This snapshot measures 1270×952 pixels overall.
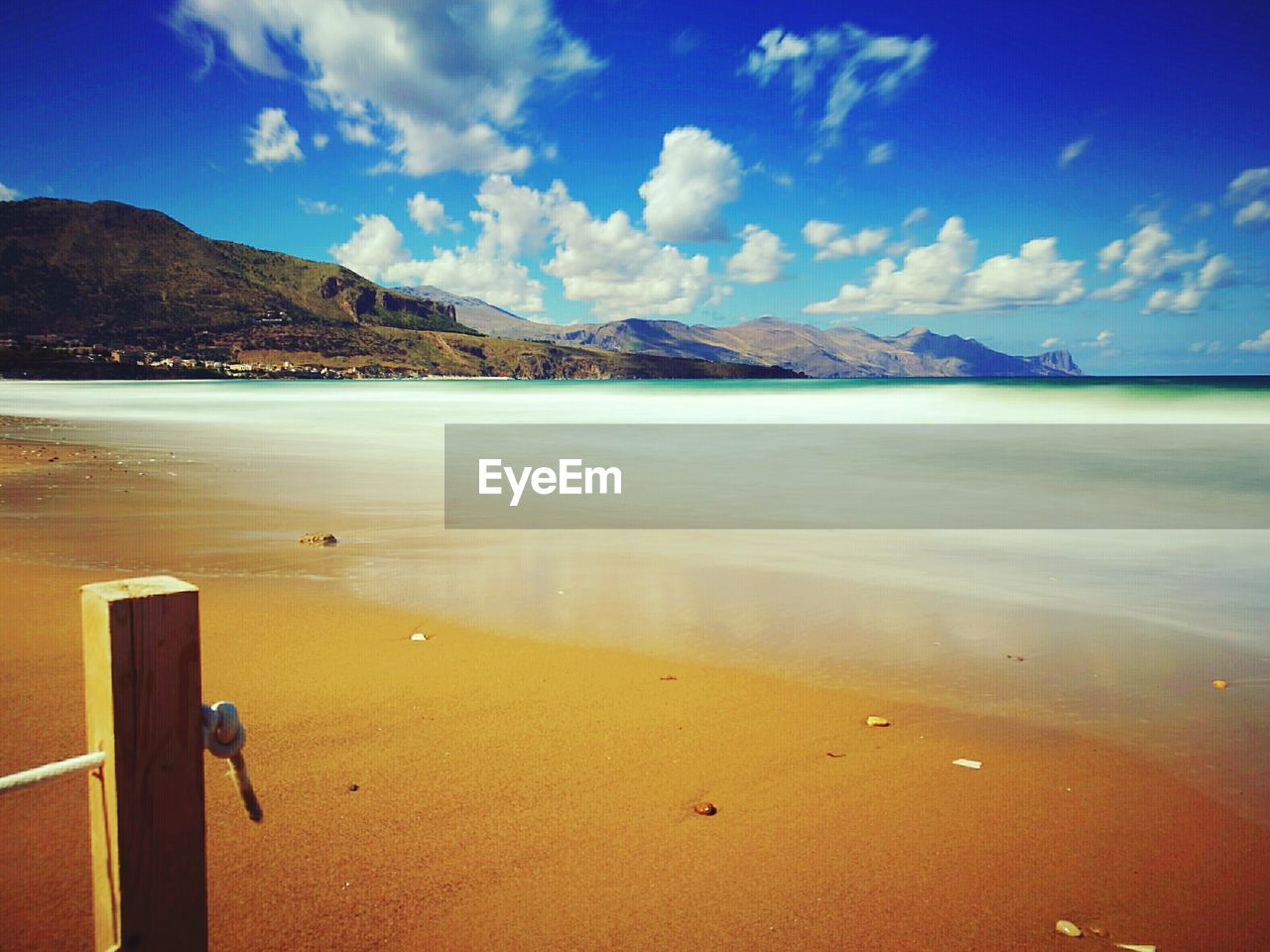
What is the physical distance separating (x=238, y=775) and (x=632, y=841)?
64.7 inches

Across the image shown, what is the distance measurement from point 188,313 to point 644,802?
426ft

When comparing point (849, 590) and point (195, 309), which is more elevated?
point (195, 309)

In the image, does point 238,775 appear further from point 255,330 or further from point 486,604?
point 255,330

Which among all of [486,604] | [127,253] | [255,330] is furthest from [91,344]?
[486,604]

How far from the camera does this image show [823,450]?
Answer: 20.2m

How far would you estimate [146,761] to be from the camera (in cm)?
161

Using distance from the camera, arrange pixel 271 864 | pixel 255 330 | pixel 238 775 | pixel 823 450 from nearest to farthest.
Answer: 1. pixel 238 775
2. pixel 271 864
3. pixel 823 450
4. pixel 255 330

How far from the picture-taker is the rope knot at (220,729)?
1770 mm

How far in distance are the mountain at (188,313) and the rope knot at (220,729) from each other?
9784 cm

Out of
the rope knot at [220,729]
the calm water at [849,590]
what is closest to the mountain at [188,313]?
the calm water at [849,590]

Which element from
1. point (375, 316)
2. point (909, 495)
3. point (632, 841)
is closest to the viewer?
point (632, 841)

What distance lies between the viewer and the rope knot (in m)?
1.77

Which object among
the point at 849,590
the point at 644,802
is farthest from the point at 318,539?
the point at 644,802

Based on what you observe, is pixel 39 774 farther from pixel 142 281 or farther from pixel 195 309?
pixel 142 281
